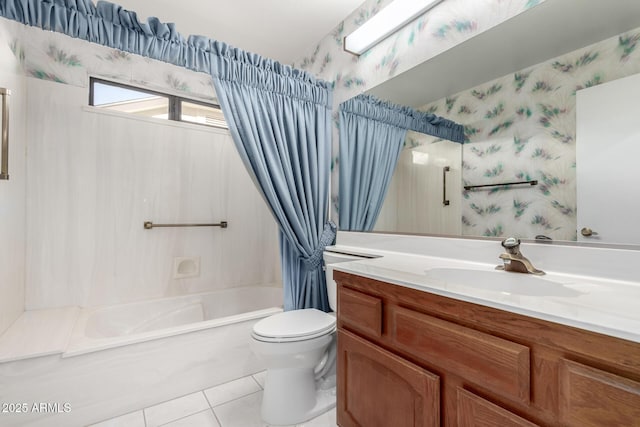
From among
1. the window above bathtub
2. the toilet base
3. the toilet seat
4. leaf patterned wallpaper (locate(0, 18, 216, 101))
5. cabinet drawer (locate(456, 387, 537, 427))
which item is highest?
leaf patterned wallpaper (locate(0, 18, 216, 101))

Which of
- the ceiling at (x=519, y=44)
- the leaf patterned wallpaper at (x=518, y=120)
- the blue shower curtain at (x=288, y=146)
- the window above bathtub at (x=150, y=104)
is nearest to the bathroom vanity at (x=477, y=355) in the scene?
the leaf patterned wallpaper at (x=518, y=120)

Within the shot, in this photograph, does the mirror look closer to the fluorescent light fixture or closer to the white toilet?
the fluorescent light fixture

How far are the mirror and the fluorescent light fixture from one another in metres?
0.31

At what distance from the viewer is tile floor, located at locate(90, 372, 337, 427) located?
1422 millimetres

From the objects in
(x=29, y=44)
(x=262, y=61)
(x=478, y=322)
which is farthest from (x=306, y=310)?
(x=29, y=44)

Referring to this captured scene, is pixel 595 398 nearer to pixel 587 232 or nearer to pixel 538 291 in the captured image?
pixel 538 291

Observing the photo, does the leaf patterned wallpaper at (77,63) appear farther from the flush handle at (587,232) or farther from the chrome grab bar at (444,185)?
the flush handle at (587,232)

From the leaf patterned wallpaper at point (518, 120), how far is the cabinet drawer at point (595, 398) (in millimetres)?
615

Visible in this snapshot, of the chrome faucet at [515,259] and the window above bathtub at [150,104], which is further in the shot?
the window above bathtub at [150,104]

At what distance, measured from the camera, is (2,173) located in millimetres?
1463

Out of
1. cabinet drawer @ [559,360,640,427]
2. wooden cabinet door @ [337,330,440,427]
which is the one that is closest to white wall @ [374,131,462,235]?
wooden cabinet door @ [337,330,440,427]

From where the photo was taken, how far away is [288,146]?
178 cm

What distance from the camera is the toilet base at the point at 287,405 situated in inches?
55.7

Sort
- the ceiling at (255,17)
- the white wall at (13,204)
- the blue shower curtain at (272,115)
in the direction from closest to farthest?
the blue shower curtain at (272,115) < the white wall at (13,204) < the ceiling at (255,17)
